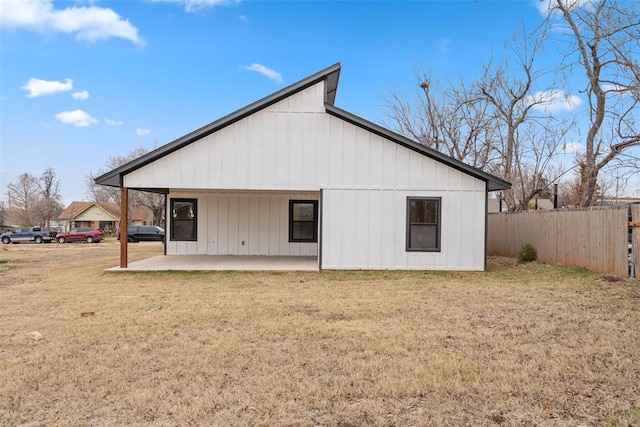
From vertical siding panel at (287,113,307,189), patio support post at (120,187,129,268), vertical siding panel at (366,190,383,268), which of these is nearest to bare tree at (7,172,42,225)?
patio support post at (120,187,129,268)

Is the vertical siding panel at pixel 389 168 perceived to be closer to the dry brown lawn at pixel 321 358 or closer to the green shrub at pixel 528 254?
the dry brown lawn at pixel 321 358

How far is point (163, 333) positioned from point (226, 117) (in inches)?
273

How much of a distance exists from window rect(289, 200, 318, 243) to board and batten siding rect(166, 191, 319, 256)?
140 millimetres

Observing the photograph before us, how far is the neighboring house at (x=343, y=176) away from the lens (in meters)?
11.4

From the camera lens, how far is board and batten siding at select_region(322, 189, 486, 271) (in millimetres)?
11555

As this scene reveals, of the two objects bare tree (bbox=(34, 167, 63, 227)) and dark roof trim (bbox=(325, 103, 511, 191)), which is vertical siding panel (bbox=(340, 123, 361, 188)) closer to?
dark roof trim (bbox=(325, 103, 511, 191))

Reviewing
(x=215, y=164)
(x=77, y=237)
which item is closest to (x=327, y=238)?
(x=215, y=164)

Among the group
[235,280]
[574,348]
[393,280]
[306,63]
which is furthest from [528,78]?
[574,348]

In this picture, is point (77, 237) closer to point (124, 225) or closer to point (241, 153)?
point (124, 225)

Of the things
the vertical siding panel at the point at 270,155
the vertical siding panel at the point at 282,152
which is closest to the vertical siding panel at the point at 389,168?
the vertical siding panel at the point at 282,152

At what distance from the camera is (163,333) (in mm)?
5410

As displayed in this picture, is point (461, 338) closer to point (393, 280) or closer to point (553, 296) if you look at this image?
point (553, 296)

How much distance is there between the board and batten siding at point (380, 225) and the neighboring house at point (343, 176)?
0.09 ft

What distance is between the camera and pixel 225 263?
12.8 metres
